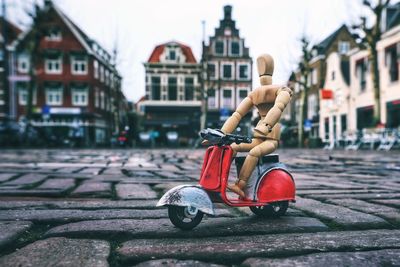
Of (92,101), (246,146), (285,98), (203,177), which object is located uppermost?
(92,101)

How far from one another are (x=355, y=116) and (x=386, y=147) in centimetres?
1324

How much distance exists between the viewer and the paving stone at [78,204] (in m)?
3.17

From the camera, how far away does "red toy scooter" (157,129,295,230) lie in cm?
233

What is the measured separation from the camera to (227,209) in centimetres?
Result: 317

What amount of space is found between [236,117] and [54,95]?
1496 inches

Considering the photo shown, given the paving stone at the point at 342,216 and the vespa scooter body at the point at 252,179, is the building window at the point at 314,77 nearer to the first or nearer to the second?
the paving stone at the point at 342,216

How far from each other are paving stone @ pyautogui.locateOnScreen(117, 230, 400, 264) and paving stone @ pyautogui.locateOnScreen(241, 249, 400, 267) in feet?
0.30

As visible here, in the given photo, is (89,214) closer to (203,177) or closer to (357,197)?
(203,177)

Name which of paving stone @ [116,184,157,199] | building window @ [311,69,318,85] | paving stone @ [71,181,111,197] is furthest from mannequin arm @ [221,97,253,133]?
building window @ [311,69,318,85]

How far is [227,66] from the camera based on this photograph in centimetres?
4347

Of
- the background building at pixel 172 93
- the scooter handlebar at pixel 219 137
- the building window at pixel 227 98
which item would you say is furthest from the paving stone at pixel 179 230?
the building window at pixel 227 98

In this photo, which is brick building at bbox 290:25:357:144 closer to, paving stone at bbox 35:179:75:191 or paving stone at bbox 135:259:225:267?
paving stone at bbox 35:179:75:191

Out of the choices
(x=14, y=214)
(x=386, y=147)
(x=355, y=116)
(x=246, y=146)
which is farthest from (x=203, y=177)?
(x=355, y=116)

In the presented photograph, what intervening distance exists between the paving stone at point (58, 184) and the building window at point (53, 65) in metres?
35.6
